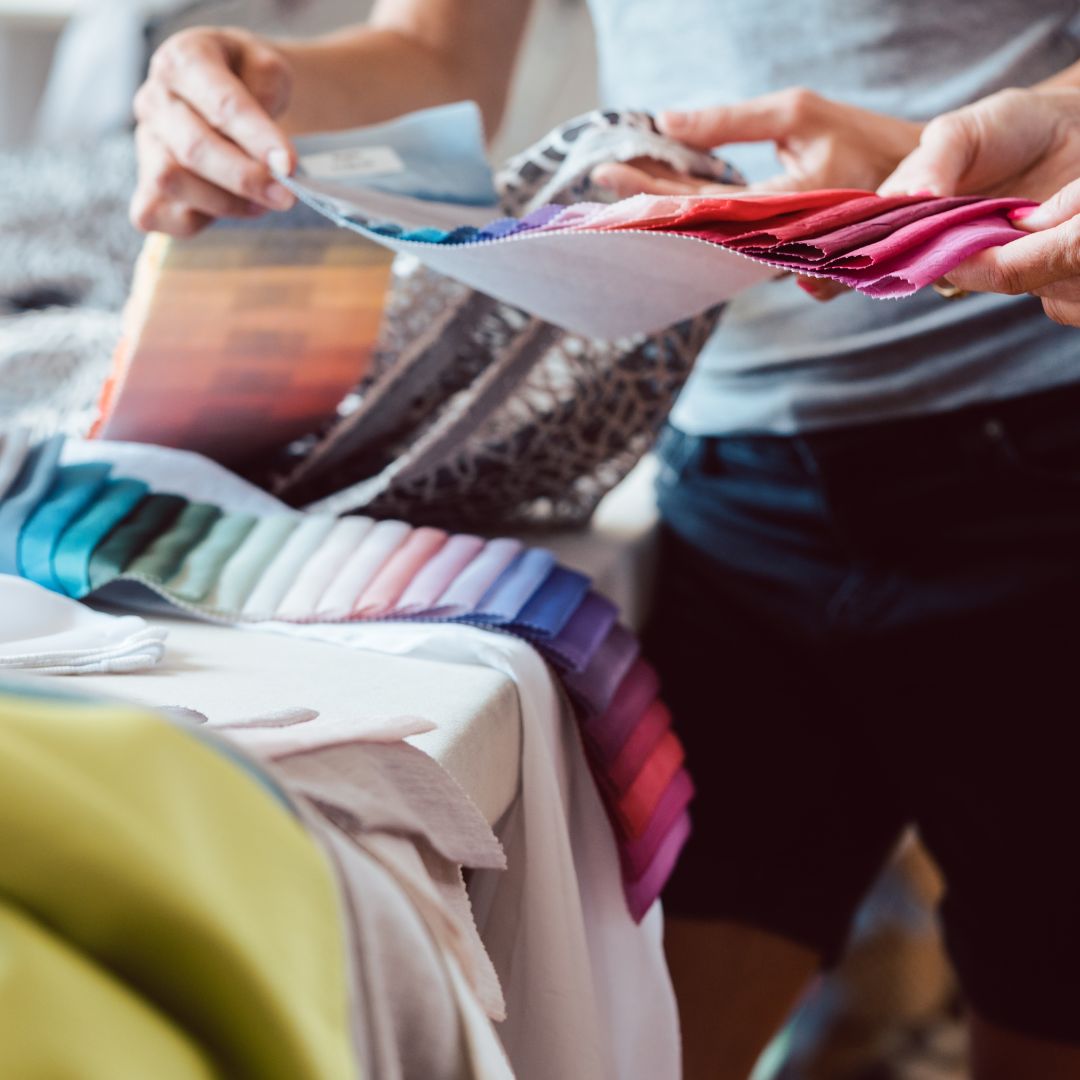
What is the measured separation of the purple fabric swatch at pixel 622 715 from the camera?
462 mm

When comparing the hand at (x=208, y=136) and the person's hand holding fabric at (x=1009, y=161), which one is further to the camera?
the hand at (x=208, y=136)

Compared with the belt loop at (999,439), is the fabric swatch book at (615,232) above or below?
above

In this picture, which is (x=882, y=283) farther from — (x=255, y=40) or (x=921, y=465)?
(x=255, y=40)

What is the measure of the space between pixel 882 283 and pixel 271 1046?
28 centimetres

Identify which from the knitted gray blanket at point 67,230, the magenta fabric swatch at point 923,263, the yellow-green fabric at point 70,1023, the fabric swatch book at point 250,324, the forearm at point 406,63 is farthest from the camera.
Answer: the knitted gray blanket at point 67,230

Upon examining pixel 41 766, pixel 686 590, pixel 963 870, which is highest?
pixel 41 766

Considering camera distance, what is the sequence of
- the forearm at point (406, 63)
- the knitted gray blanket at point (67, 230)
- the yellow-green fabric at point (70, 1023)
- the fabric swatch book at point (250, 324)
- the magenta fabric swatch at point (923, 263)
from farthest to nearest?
the knitted gray blanket at point (67, 230) < the forearm at point (406, 63) < the fabric swatch book at point (250, 324) < the magenta fabric swatch at point (923, 263) < the yellow-green fabric at point (70, 1023)

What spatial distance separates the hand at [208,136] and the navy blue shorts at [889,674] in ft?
1.01

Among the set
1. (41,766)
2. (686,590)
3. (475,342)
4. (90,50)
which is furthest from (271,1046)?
(90,50)

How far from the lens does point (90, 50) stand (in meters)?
1.42

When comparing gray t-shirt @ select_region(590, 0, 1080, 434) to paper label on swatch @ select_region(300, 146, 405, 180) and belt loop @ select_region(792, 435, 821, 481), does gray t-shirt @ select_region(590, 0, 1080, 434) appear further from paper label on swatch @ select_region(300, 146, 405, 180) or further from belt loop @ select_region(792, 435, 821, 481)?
paper label on swatch @ select_region(300, 146, 405, 180)

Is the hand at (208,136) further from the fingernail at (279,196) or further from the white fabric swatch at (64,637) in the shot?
the white fabric swatch at (64,637)

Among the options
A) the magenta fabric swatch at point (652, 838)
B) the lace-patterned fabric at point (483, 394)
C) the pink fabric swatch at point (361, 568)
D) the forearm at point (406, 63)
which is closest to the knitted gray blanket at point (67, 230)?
the forearm at point (406, 63)

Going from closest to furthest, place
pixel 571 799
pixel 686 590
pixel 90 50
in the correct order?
1. pixel 571 799
2. pixel 686 590
3. pixel 90 50
